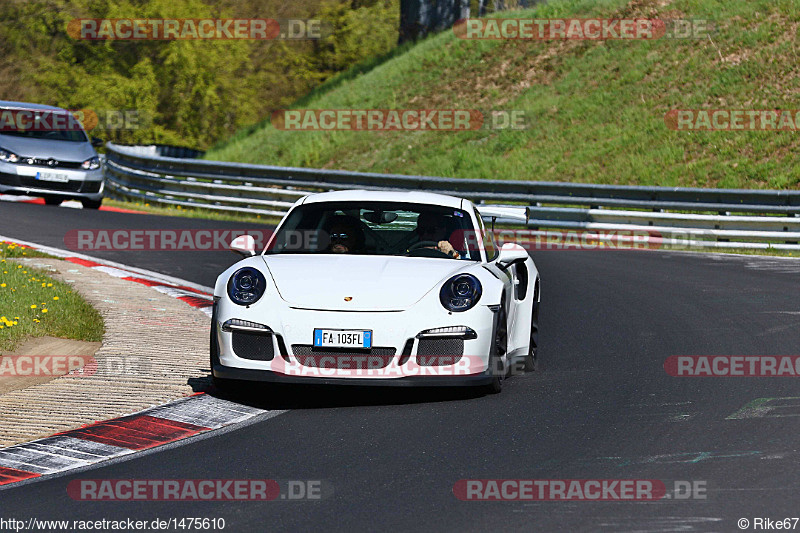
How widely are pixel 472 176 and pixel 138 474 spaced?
21.8m

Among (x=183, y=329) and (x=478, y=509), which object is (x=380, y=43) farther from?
(x=478, y=509)

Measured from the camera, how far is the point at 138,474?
18.2ft

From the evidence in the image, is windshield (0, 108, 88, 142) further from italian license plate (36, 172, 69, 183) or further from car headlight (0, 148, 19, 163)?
italian license plate (36, 172, 69, 183)

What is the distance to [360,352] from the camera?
7.01 m

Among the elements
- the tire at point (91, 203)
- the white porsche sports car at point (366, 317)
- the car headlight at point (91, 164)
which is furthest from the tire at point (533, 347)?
the tire at point (91, 203)

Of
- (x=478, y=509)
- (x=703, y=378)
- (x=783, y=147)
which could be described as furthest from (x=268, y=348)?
(x=783, y=147)
